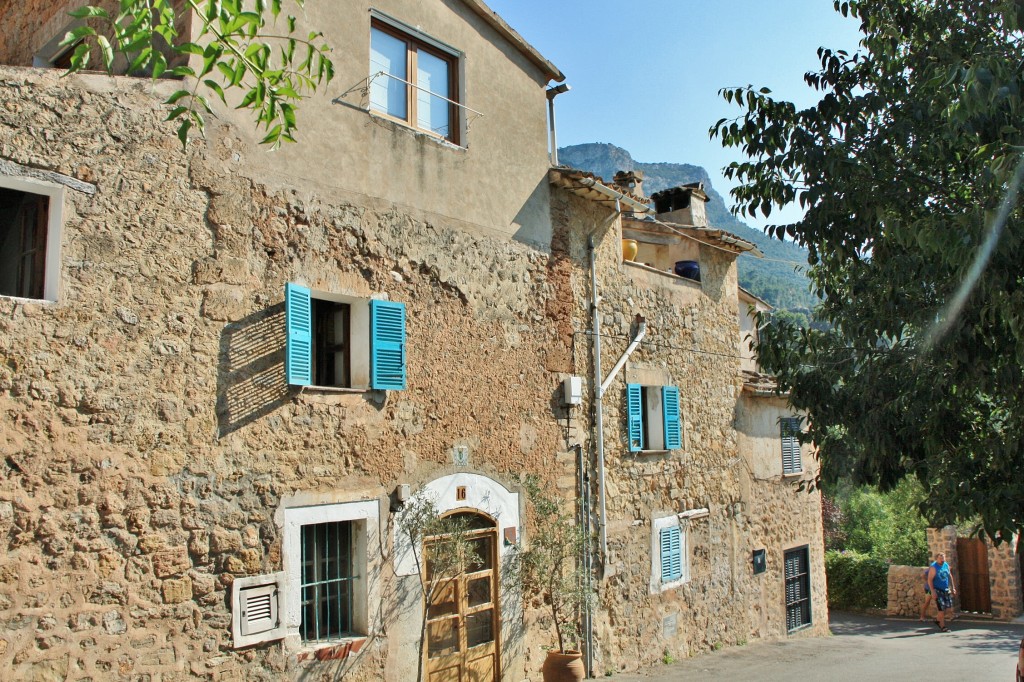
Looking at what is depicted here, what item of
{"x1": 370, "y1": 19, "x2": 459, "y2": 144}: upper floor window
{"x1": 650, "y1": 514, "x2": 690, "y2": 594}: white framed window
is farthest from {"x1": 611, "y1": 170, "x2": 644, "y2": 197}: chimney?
{"x1": 650, "y1": 514, "x2": 690, "y2": 594}: white framed window

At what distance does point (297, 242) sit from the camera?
27.1ft

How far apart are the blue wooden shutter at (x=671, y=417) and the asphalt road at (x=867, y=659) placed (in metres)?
3.11

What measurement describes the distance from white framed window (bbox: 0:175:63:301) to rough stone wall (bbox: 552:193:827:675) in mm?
6151

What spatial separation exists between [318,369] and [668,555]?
6.22 m

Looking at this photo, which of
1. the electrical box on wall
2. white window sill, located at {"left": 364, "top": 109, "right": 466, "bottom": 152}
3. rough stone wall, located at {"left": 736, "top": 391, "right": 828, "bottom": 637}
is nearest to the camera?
white window sill, located at {"left": 364, "top": 109, "right": 466, "bottom": 152}

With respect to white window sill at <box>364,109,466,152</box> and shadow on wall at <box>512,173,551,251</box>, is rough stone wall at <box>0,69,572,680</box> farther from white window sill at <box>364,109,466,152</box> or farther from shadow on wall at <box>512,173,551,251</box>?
shadow on wall at <box>512,173,551,251</box>

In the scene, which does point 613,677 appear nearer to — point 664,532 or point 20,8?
point 664,532

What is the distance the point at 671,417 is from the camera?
12.8 meters

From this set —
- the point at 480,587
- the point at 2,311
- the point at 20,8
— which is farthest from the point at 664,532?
the point at 20,8

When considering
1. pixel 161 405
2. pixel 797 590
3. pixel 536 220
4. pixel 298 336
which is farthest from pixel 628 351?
pixel 797 590

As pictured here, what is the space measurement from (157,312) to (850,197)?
572 centimetres

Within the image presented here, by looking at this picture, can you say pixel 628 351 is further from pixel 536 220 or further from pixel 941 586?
pixel 941 586

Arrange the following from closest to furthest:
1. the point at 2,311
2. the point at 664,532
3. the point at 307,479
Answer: the point at 2,311 < the point at 307,479 < the point at 664,532

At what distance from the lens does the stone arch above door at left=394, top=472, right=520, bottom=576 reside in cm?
873
